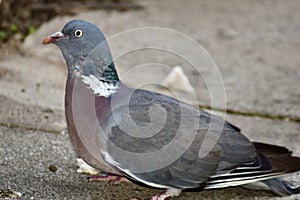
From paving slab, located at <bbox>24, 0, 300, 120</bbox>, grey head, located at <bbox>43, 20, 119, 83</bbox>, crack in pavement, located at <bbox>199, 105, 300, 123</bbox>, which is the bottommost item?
paving slab, located at <bbox>24, 0, 300, 120</bbox>

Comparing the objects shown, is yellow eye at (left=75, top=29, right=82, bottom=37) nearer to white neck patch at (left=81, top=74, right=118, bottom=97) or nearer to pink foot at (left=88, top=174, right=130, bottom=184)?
white neck patch at (left=81, top=74, right=118, bottom=97)

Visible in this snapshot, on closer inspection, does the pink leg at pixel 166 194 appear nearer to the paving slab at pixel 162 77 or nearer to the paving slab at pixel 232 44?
the paving slab at pixel 162 77

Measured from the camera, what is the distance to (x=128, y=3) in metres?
7.45

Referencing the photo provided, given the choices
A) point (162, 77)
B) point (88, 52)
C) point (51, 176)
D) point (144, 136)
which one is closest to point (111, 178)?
point (51, 176)

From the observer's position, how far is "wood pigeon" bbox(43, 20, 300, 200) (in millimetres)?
3461

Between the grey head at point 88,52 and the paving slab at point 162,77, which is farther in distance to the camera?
the paving slab at point 162,77

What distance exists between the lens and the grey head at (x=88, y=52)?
141 inches

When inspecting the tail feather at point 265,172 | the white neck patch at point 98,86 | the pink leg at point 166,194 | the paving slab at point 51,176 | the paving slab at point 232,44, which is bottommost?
the paving slab at point 232,44

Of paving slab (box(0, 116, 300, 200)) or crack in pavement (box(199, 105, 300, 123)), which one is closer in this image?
paving slab (box(0, 116, 300, 200))

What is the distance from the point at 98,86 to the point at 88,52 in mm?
195

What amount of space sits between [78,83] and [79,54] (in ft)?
0.52

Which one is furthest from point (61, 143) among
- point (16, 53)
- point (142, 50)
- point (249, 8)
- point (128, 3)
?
point (249, 8)

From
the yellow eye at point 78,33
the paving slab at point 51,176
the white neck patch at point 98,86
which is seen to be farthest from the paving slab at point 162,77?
the yellow eye at point 78,33

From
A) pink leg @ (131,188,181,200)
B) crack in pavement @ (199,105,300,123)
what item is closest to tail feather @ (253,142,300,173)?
pink leg @ (131,188,181,200)
